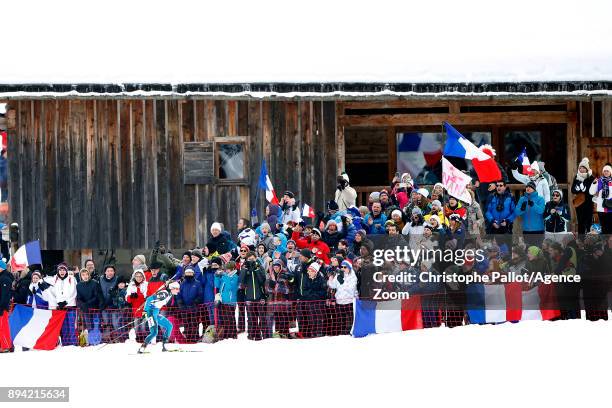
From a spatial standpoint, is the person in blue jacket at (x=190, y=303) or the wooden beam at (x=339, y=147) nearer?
the person in blue jacket at (x=190, y=303)

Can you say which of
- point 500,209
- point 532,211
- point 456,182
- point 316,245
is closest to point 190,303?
point 316,245

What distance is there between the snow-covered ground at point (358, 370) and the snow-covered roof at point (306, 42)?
6006 mm

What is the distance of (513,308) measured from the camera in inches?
787

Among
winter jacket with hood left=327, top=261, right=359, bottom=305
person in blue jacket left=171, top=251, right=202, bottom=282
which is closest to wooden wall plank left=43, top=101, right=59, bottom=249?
person in blue jacket left=171, top=251, right=202, bottom=282

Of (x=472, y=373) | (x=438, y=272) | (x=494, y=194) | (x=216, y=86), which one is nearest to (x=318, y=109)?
(x=216, y=86)

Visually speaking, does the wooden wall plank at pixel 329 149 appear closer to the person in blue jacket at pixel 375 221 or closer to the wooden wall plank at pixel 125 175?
the wooden wall plank at pixel 125 175

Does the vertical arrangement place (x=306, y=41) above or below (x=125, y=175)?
above

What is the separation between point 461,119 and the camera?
26.0 meters

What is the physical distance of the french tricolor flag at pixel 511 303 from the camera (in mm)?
19875

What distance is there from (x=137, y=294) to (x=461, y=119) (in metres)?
8.07

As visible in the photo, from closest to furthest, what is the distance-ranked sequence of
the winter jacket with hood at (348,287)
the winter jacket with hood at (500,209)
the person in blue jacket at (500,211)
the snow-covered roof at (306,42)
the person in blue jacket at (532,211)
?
the winter jacket with hood at (348,287)
the person in blue jacket at (500,211)
the winter jacket with hood at (500,209)
the person in blue jacket at (532,211)
the snow-covered roof at (306,42)

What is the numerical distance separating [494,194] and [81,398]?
765 cm

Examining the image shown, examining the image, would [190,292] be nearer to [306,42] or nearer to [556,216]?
[556,216]

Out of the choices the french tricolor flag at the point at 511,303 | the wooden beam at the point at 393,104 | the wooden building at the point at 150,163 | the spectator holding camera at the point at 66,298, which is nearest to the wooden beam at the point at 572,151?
the wooden building at the point at 150,163
